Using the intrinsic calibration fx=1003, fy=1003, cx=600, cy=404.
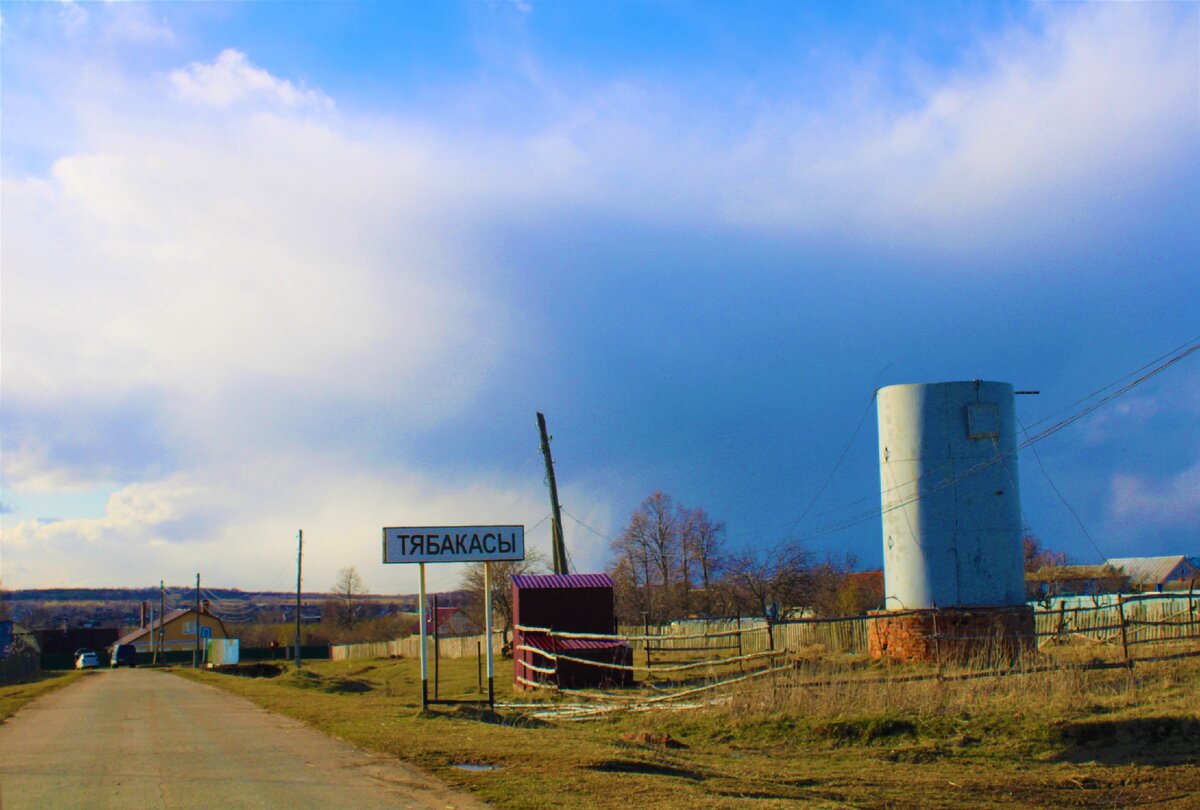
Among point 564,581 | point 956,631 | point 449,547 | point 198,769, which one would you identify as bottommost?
point 956,631

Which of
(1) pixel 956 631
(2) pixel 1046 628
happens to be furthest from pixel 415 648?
(1) pixel 956 631

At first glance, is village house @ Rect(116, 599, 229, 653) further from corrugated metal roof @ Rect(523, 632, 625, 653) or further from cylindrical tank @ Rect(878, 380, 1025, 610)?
cylindrical tank @ Rect(878, 380, 1025, 610)

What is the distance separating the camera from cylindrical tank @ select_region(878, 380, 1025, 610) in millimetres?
22984

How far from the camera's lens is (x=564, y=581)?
85.7 feet

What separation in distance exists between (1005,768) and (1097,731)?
2.24 metres

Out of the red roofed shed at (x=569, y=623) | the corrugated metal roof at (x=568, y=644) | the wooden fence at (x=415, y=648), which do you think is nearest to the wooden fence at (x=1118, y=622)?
the corrugated metal roof at (x=568, y=644)

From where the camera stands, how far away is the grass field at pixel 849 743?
10367 millimetres

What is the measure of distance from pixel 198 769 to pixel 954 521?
58.1 feet

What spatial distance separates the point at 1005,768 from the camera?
13016 millimetres

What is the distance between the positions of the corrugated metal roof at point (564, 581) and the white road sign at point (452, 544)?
8.58 meters

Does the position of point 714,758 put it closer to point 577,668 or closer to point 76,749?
point 76,749

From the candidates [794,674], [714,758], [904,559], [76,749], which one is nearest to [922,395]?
[904,559]

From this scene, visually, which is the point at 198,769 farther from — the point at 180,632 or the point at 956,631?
the point at 180,632

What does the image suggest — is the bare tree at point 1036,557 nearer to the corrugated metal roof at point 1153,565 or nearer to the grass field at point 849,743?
the corrugated metal roof at point 1153,565
